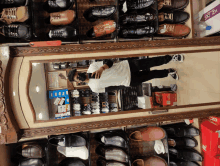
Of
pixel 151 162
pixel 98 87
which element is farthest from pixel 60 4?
pixel 151 162

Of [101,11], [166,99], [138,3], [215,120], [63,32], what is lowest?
[215,120]

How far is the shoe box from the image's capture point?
1.75 meters

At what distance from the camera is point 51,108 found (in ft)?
5.38

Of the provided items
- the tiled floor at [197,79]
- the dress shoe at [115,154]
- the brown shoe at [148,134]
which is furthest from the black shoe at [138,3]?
the dress shoe at [115,154]

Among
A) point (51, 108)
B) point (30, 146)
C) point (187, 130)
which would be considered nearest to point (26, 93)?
point (51, 108)

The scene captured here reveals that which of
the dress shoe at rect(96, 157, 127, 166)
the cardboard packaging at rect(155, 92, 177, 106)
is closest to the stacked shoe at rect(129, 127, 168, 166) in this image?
the dress shoe at rect(96, 157, 127, 166)

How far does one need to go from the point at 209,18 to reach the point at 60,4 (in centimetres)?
232

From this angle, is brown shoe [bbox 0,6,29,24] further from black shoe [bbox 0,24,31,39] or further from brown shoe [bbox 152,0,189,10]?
brown shoe [bbox 152,0,189,10]

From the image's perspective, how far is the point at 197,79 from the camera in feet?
7.37

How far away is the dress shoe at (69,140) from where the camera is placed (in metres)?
1.74

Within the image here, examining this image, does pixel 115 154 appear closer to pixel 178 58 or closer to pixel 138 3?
pixel 178 58

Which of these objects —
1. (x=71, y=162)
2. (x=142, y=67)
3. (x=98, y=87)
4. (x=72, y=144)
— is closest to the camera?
(x=98, y=87)

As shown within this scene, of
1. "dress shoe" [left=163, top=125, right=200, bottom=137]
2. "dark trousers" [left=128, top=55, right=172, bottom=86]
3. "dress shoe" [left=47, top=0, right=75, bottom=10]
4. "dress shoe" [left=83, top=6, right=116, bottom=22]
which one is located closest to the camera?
→ "dark trousers" [left=128, top=55, right=172, bottom=86]

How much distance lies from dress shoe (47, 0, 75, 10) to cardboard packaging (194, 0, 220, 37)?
2.13 m
